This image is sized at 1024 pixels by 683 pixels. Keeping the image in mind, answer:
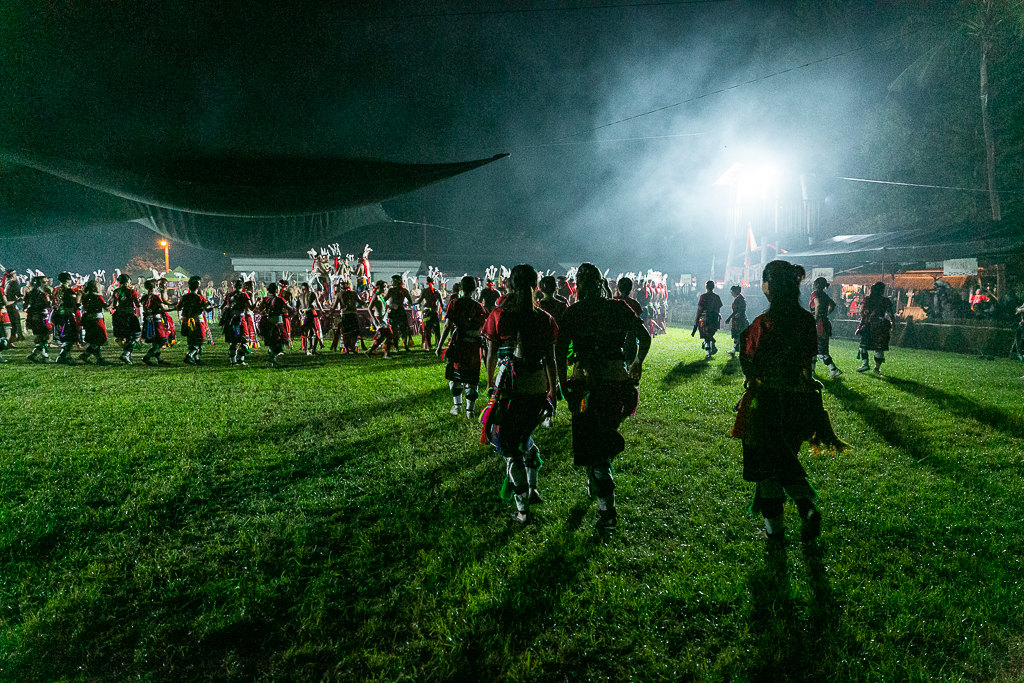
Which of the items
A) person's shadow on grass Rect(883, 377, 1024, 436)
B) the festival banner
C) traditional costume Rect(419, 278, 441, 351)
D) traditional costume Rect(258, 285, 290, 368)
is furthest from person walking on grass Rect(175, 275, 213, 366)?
the festival banner

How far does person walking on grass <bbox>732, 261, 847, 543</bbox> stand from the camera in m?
3.50

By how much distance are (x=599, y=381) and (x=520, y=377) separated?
63 centimetres

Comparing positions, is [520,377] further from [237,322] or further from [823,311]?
[237,322]

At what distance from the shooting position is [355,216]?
42.9ft

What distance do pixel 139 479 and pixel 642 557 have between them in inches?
196

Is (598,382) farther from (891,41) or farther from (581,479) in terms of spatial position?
(891,41)

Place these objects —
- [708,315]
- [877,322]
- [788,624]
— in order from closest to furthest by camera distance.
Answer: [788,624] < [877,322] < [708,315]

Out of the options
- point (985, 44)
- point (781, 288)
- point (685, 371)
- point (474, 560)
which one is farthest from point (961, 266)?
point (474, 560)

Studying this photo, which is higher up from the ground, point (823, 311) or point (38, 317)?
point (38, 317)

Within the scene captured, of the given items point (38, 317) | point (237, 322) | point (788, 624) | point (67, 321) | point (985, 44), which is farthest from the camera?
point (985, 44)

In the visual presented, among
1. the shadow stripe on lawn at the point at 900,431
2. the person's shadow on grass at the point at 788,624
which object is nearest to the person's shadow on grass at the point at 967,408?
the shadow stripe on lawn at the point at 900,431

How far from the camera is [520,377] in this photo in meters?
3.88

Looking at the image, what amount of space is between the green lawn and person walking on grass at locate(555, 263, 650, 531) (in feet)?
1.91

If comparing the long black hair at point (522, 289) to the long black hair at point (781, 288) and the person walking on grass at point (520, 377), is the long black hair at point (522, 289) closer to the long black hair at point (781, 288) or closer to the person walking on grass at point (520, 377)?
the person walking on grass at point (520, 377)
